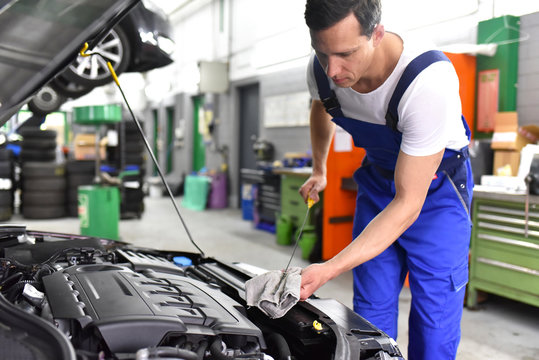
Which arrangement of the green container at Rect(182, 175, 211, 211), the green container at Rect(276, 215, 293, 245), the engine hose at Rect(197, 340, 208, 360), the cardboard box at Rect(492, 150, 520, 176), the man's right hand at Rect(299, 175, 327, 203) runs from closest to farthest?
the engine hose at Rect(197, 340, 208, 360), the man's right hand at Rect(299, 175, 327, 203), the cardboard box at Rect(492, 150, 520, 176), the green container at Rect(276, 215, 293, 245), the green container at Rect(182, 175, 211, 211)

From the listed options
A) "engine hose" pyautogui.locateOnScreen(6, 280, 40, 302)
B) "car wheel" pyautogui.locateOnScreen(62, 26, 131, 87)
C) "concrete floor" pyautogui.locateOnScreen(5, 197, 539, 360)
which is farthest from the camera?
"car wheel" pyautogui.locateOnScreen(62, 26, 131, 87)

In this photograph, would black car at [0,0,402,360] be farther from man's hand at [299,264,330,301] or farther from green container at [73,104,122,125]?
green container at [73,104,122,125]

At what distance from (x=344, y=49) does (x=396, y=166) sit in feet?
1.03

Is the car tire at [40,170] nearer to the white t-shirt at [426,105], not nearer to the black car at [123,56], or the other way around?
the black car at [123,56]

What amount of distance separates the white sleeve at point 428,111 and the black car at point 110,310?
0.44m

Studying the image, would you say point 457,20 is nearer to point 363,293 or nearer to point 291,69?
point 291,69

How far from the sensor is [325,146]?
1624mm

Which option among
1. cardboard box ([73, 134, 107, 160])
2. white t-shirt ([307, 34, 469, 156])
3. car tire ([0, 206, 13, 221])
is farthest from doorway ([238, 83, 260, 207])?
white t-shirt ([307, 34, 469, 156])

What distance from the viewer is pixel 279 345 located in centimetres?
94

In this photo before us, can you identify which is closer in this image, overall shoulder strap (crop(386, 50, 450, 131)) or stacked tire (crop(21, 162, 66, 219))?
overall shoulder strap (crop(386, 50, 450, 131))

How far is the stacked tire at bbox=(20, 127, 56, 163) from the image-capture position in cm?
611

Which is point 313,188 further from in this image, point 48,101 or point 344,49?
point 48,101

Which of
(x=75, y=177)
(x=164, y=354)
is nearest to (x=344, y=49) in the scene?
(x=164, y=354)

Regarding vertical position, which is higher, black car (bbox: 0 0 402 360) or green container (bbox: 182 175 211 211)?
black car (bbox: 0 0 402 360)
